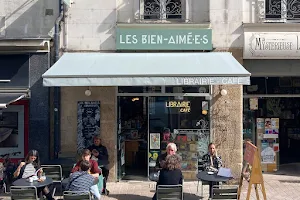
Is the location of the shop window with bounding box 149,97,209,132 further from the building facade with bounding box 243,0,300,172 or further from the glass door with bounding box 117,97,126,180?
the building facade with bounding box 243,0,300,172

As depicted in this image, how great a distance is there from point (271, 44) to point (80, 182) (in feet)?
20.5

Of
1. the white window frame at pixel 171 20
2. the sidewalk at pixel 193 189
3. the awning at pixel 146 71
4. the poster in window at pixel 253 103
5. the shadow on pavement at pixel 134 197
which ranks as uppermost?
the white window frame at pixel 171 20

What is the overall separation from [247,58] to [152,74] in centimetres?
320

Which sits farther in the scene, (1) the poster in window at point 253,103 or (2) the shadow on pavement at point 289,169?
(1) the poster in window at point 253,103

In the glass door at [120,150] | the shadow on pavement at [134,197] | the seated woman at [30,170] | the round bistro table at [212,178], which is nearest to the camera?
the round bistro table at [212,178]

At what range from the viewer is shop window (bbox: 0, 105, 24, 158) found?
11.3 m

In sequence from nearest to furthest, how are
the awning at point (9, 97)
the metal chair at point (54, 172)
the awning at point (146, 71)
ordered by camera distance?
the awning at point (146, 71) < the metal chair at point (54, 172) < the awning at point (9, 97)

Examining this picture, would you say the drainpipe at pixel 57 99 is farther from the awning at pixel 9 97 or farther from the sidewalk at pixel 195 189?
the sidewalk at pixel 195 189

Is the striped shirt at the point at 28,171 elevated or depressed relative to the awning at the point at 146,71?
depressed

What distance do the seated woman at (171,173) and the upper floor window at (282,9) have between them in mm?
5463

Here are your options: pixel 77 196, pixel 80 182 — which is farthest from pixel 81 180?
pixel 77 196

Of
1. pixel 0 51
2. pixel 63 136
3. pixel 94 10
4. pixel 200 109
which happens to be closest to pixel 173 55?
pixel 200 109

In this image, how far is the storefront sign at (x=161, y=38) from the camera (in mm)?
10836

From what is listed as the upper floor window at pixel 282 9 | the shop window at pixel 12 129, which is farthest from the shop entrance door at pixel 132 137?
the upper floor window at pixel 282 9
